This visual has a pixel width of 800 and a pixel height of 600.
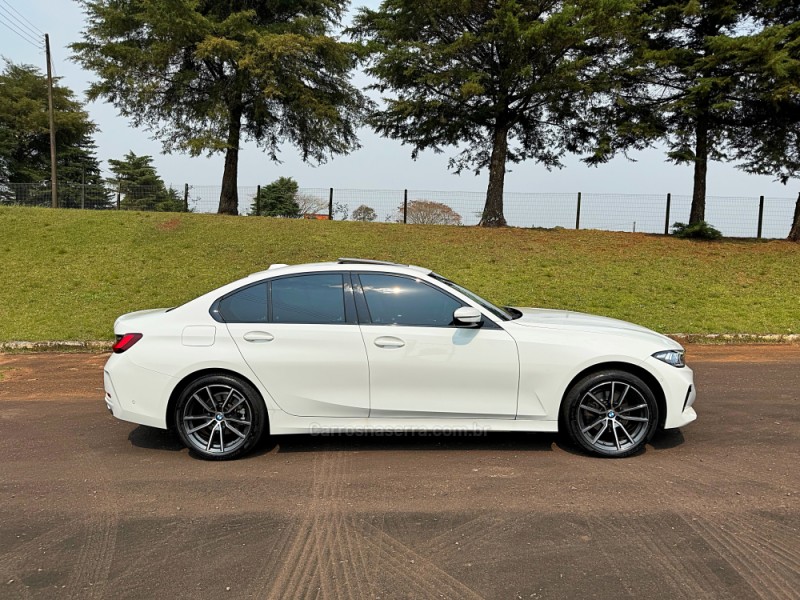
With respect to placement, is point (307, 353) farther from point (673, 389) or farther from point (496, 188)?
point (496, 188)

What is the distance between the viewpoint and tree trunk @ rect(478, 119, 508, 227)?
63.0 ft

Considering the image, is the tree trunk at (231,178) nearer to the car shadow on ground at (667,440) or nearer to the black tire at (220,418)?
the black tire at (220,418)

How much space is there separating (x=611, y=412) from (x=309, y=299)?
249cm

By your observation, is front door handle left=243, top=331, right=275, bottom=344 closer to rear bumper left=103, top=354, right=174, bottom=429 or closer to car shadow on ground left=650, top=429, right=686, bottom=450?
rear bumper left=103, top=354, right=174, bottom=429

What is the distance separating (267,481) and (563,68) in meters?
15.7

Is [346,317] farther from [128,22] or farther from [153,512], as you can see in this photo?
[128,22]

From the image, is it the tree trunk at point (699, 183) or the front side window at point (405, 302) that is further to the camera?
the tree trunk at point (699, 183)

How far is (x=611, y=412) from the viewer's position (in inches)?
168

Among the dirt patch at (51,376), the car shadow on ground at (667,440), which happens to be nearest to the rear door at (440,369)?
the car shadow on ground at (667,440)

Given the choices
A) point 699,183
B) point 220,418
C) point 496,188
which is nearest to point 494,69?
point 496,188

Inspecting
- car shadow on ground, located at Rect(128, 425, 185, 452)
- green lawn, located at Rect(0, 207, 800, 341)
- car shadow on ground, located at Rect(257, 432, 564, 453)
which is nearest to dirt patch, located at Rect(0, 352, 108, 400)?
green lawn, located at Rect(0, 207, 800, 341)

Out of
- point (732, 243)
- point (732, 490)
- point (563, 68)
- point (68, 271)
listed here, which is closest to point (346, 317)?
point (732, 490)

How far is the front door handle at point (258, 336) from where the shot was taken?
14.0 ft

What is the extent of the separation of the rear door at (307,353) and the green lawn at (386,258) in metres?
6.14
